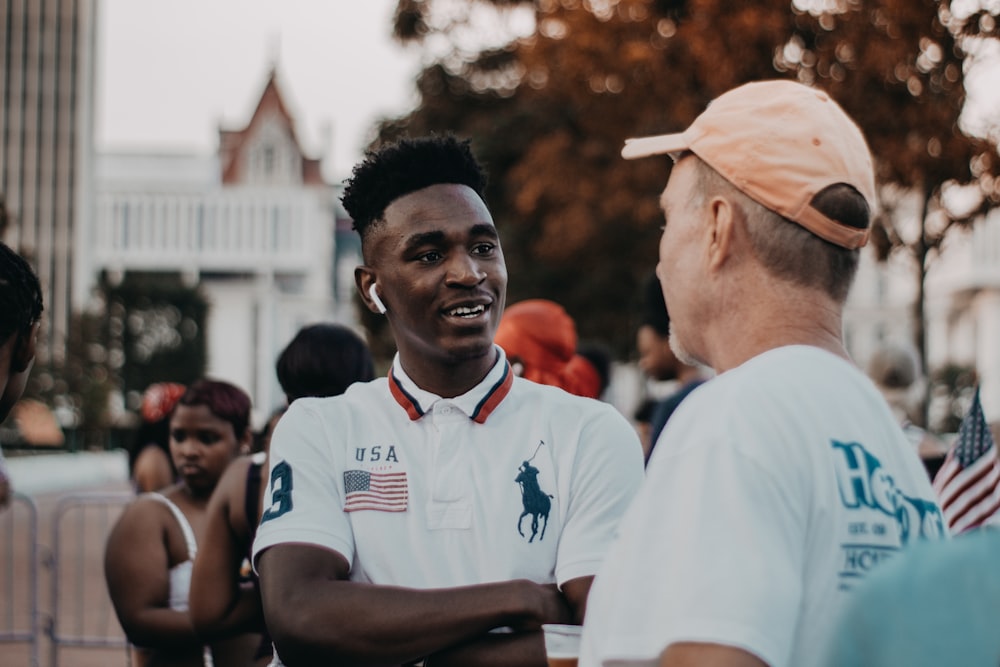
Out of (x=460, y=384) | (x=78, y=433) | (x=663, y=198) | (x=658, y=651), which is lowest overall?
(x=78, y=433)

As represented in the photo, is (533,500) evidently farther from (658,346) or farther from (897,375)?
(897,375)

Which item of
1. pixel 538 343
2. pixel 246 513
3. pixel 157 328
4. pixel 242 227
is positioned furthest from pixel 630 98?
pixel 242 227

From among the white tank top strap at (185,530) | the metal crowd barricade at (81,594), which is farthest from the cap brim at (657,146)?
the metal crowd barricade at (81,594)

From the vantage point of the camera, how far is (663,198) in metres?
1.89

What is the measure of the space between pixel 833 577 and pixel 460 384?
1.20m

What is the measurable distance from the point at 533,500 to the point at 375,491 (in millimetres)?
296

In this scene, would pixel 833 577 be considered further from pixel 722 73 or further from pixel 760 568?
pixel 722 73

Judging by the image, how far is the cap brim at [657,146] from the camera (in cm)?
182

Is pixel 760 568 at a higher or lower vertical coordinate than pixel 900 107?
lower

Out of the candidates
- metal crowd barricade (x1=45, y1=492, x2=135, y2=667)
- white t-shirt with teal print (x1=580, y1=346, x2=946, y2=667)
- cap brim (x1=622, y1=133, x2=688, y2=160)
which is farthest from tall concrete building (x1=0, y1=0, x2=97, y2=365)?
white t-shirt with teal print (x1=580, y1=346, x2=946, y2=667)

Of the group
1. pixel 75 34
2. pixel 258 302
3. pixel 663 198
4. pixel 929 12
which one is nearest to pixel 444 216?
pixel 663 198

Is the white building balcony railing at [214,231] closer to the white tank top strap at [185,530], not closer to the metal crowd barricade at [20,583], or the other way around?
the metal crowd barricade at [20,583]

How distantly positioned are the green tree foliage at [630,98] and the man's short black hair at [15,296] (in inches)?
399

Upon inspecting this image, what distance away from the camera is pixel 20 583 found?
12.1m
